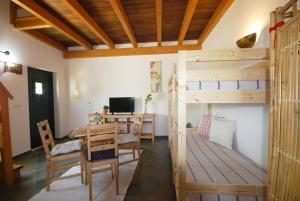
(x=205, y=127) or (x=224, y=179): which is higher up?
(x=205, y=127)

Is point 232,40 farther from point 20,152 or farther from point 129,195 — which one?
point 20,152

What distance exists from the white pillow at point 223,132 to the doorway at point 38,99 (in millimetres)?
4136

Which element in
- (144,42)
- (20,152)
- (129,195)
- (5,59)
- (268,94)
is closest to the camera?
(268,94)

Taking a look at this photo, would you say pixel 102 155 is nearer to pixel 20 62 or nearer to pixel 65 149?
pixel 65 149

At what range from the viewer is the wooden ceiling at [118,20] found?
2.61m

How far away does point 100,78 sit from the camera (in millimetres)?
4762

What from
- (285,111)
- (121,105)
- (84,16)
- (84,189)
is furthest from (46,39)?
(285,111)

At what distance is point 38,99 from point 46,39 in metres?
1.60

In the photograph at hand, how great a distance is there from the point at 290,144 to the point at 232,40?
1967 millimetres

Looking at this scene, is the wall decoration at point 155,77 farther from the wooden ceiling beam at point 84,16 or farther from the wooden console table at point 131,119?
the wooden ceiling beam at point 84,16

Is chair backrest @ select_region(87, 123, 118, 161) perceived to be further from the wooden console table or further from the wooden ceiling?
the wooden console table

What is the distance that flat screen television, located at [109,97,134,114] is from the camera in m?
4.48

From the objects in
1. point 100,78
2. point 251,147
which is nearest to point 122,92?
point 100,78

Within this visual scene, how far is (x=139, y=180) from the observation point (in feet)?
7.51
